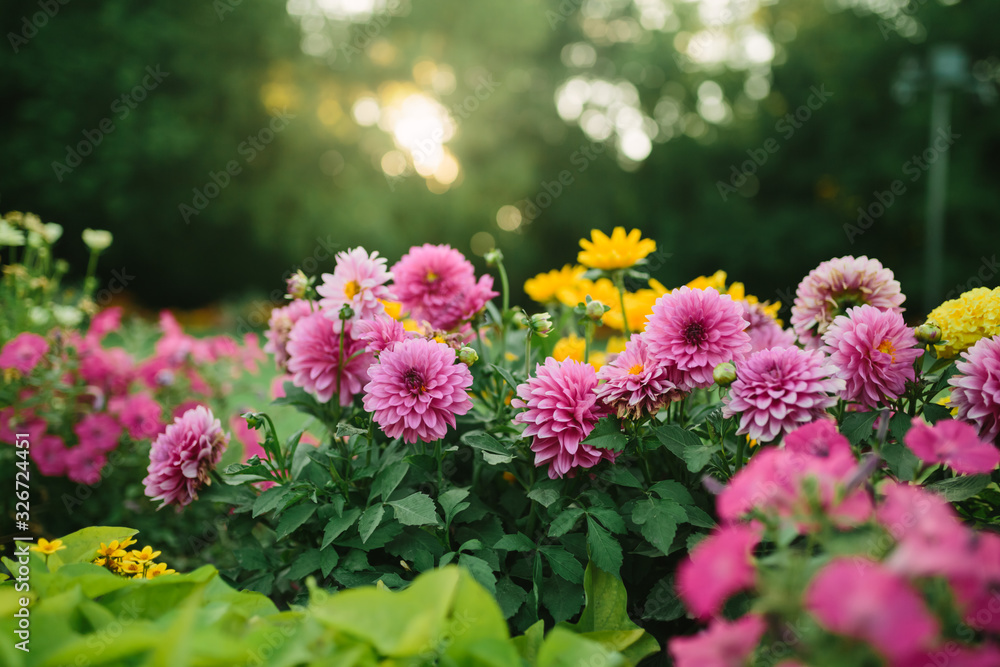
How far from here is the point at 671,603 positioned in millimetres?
1060

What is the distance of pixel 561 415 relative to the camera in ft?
3.49

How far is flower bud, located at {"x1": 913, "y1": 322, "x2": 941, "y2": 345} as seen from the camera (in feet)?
3.54

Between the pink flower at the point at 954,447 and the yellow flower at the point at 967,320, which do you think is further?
the yellow flower at the point at 967,320

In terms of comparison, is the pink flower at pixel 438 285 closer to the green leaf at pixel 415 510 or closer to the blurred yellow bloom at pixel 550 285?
the blurred yellow bloom at pixel 550 285

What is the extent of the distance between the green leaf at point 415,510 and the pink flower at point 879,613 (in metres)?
0.65

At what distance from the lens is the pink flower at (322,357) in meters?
1.28

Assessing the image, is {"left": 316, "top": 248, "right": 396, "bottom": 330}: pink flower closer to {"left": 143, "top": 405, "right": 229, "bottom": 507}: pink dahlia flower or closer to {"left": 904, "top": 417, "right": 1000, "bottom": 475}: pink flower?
{"left": 143, "top": 405, "right": 229, "bottom": 507}: pink dahlia flower

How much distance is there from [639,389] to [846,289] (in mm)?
527

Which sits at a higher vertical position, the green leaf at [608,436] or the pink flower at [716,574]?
the green leaf at [608,436]

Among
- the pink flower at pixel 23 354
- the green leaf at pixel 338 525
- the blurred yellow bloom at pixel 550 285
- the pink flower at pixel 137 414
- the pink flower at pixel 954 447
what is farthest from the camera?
the pink flower at pixel 137 414

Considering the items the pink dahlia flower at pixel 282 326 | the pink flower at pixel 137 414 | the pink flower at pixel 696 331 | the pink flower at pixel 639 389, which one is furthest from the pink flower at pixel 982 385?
the pink flower at pixel 137 414

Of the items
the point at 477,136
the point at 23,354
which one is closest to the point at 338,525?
the point at 23,354

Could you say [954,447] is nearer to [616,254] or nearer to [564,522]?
[564,522]

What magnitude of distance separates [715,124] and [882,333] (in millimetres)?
12872
